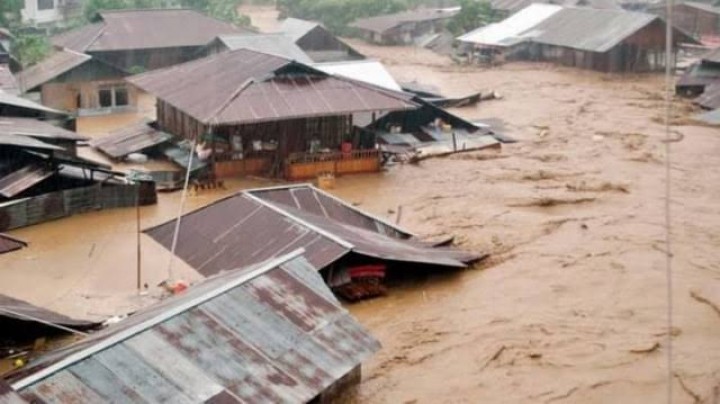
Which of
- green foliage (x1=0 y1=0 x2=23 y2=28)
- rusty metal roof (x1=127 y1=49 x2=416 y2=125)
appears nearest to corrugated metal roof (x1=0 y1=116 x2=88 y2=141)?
rusty metal roof (x1=127 y1=49 x2=416 y2=125)

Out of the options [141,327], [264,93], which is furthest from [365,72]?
[141,327]

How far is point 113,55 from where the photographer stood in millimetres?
39812

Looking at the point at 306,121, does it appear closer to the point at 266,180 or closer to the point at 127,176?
the point at 266,180

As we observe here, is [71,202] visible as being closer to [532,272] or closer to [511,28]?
[532,272]

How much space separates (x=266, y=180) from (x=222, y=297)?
1378 centimetres

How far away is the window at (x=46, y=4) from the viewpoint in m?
51.2

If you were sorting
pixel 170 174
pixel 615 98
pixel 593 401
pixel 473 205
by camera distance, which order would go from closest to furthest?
pixel 593 401 < pixel 473 205 < pixel 170 174 < pixel 615 98

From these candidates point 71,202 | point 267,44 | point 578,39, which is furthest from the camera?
point 578,39

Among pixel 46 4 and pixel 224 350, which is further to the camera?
pixel 46 4

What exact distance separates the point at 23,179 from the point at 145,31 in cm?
1944

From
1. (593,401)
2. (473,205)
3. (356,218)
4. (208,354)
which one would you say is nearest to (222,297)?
(208,354)

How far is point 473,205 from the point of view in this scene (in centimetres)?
2420

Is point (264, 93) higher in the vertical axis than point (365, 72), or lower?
higher

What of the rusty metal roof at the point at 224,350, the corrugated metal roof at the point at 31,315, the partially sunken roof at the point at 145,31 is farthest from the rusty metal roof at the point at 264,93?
the partially sunken roof at the point at 145,31
